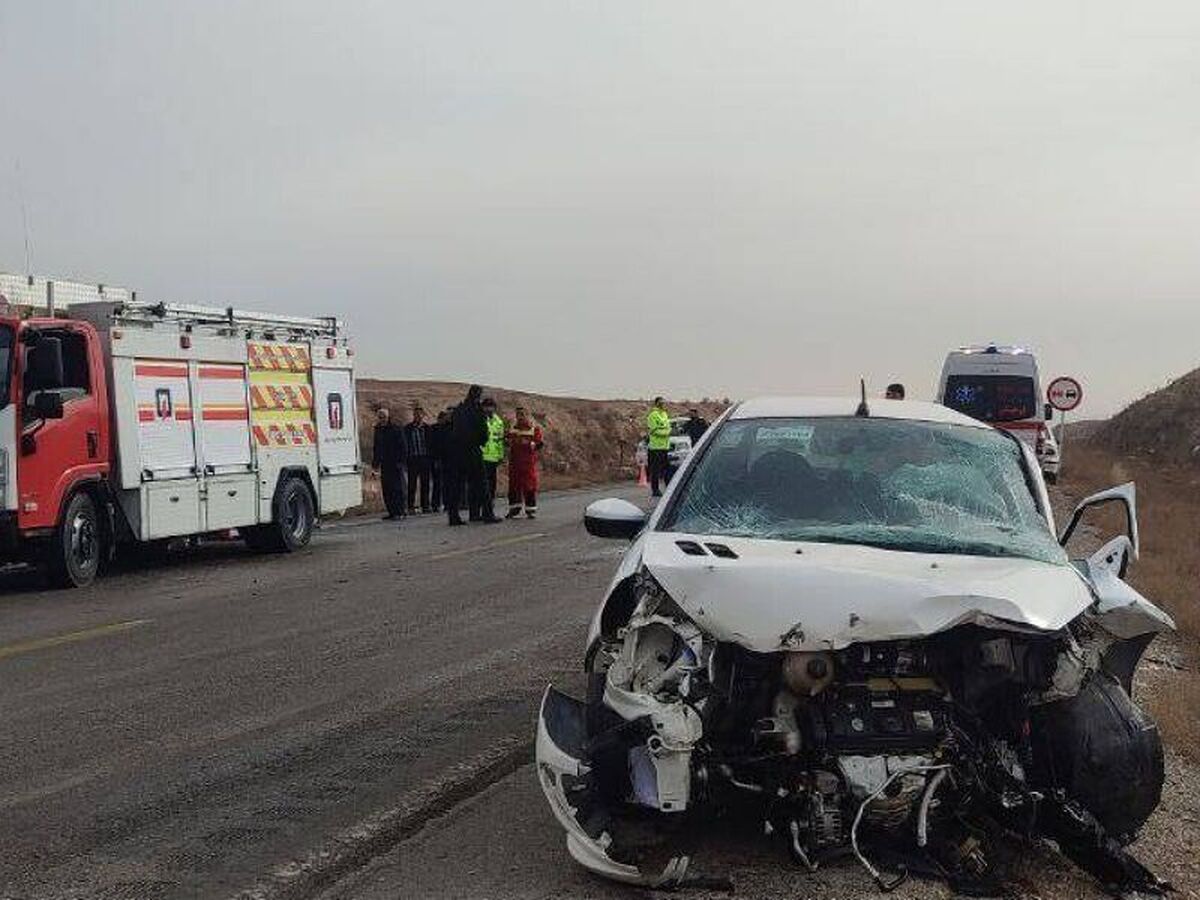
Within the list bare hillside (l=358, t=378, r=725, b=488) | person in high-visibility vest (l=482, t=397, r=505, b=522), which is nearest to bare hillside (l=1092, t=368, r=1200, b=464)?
bare hillside (l=358, t=378, r=725, b=488)

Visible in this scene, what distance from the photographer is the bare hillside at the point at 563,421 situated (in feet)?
158

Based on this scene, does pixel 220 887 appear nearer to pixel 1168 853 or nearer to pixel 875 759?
pixel 875 759

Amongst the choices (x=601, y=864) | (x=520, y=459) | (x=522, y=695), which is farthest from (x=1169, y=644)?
(x=520, y=459)

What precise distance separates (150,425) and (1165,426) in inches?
1884

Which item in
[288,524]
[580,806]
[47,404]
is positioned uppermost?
[47,404]

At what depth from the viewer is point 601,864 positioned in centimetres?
454

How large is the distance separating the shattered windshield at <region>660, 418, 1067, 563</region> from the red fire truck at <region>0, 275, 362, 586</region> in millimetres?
8647

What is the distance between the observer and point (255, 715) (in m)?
7.29

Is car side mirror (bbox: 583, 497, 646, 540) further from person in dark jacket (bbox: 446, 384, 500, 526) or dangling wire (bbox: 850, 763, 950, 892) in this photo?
person in dark jacket (bbox: 446, 384, 500, 526)

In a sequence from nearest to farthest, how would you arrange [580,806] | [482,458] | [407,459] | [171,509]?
1. [580,806]
2. [171,509]
3. [482,458]
4. [407,459]

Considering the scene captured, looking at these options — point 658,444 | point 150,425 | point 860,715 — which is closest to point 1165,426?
point 658,444

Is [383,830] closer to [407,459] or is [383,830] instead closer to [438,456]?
[438,456]

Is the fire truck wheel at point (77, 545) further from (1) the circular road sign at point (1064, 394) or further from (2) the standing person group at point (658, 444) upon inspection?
(1) the circular road sign at point (1064, 394)

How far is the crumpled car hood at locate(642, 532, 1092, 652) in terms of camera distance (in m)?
4.45
